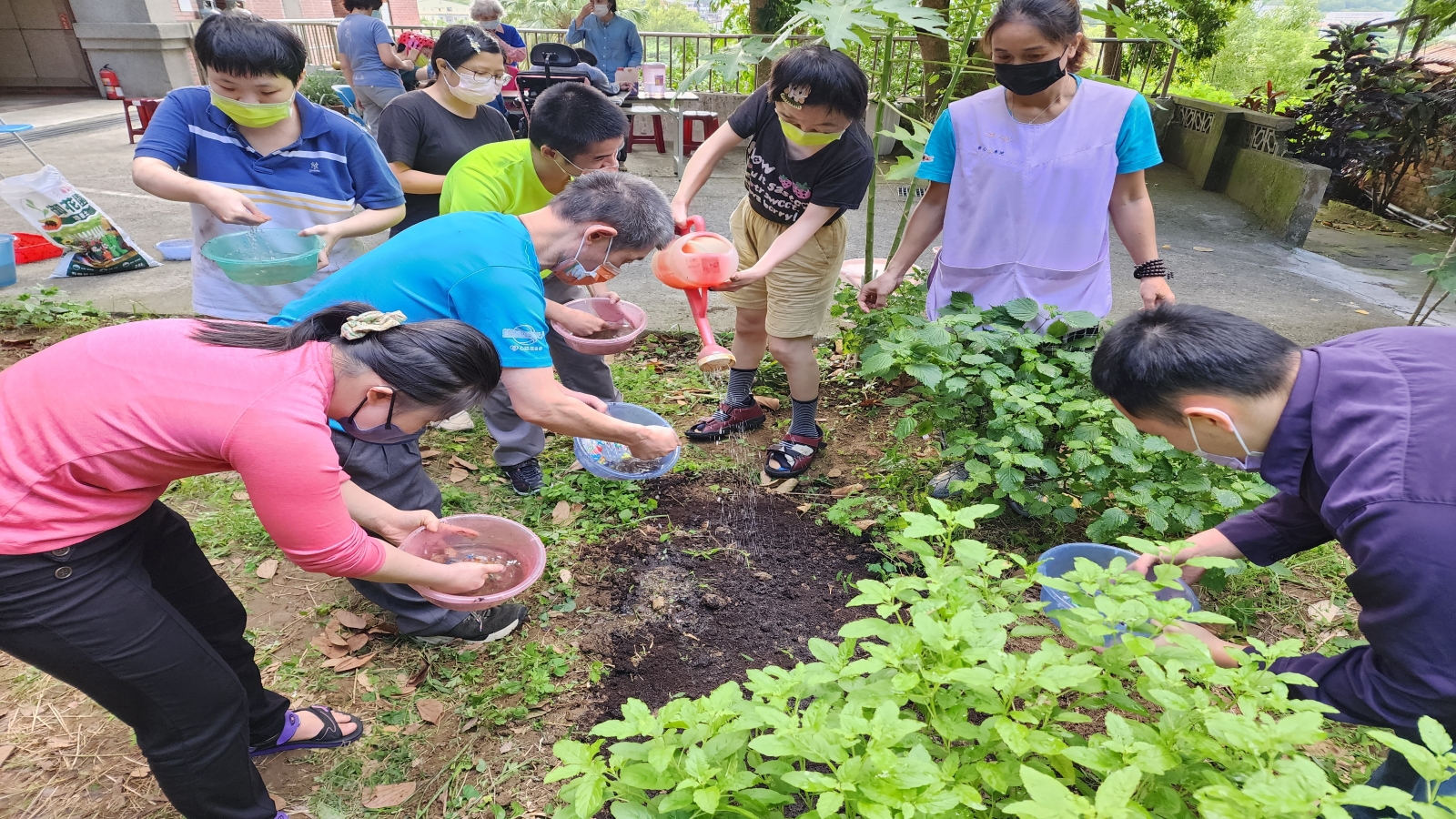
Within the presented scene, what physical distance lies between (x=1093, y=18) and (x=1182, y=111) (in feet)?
25.0

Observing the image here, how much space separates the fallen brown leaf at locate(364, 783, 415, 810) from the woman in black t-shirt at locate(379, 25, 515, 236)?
83.9 inches

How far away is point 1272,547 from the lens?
5.59 ft

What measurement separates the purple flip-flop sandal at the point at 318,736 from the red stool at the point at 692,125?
694cm

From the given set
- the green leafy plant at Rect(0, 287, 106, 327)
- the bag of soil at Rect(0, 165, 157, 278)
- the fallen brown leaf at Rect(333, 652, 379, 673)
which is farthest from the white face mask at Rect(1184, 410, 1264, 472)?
the bag of soil at Rect(0, 165, 157, 278)

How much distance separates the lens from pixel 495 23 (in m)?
6.66

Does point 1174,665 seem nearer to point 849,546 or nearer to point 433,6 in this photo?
point 849,546

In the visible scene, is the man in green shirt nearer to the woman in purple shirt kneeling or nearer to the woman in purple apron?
the woman in purple apron

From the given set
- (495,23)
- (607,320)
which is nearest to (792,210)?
(607,320)

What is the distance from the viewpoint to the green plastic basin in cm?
249

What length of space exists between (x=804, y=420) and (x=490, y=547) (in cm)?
159

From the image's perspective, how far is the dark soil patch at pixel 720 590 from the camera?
2400mm

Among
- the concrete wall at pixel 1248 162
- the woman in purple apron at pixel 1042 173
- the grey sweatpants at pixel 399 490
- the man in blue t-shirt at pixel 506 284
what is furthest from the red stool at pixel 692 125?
→ the grey sweatpants at pixel 399 490

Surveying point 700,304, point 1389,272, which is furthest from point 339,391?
point 1389,272

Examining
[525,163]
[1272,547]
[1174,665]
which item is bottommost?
[1272,547]
